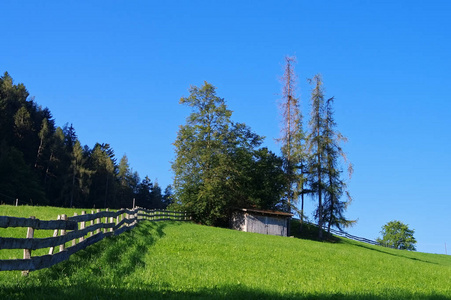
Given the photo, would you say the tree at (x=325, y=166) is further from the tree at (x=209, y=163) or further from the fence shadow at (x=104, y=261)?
the fence shadow at (x=104, y=261)

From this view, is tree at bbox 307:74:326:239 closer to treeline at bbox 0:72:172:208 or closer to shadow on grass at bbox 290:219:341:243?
shadow on grass at bbox 290:219:341:243

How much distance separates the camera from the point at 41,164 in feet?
261

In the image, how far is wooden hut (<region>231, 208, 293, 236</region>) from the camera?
49.1 metres

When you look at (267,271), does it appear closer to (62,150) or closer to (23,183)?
(23,183)

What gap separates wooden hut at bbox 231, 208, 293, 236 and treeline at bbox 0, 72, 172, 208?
64.2 feet

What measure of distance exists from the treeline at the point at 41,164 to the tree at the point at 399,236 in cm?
6340

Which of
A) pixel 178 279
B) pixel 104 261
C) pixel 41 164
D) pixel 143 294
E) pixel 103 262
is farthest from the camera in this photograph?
pixel 41 164

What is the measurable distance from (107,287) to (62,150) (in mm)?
77430

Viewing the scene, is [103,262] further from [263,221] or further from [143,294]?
[263,221]

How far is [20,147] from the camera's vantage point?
7725 cm

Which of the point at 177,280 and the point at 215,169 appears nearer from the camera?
the point at 177,280

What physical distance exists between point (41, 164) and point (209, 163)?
144 ft

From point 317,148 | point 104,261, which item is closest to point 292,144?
point 317,148

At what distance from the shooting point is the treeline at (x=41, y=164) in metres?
66.2
